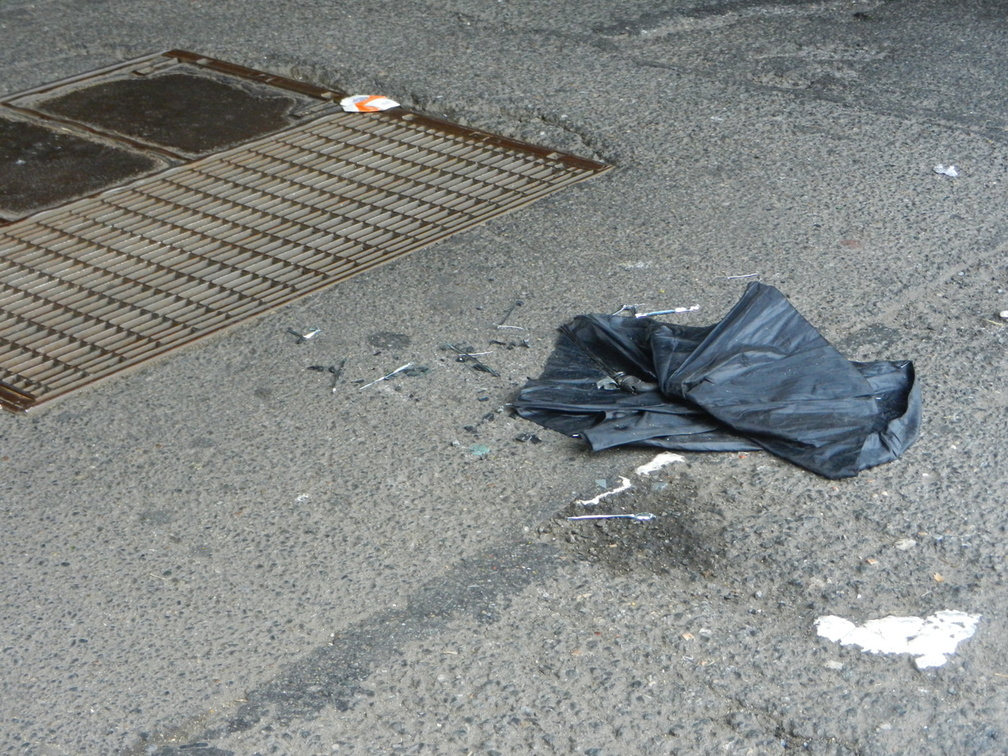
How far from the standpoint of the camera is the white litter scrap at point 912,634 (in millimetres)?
2168

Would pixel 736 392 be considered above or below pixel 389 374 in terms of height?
above

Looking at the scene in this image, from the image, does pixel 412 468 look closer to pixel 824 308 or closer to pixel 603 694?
pixel 603 694

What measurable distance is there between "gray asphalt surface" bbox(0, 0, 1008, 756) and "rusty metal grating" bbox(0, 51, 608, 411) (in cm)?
14

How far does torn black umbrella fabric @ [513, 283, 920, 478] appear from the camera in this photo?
274cm

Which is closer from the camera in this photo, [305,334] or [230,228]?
[305,334]

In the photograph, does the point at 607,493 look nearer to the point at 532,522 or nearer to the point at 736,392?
the point at 532,522

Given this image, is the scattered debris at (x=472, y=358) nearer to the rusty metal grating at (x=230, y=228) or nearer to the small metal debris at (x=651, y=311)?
the small metal debris at (x=651, y=311)

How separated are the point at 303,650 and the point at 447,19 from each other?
454cm

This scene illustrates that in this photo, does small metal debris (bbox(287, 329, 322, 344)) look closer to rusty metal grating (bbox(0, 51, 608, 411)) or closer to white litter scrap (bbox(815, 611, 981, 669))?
rusty metal grating (bbox(0, 51, 608, 411))

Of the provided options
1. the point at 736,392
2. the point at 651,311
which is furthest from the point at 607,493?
the point at 651,311

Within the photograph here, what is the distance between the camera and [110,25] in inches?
238

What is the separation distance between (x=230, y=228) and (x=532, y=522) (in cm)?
188

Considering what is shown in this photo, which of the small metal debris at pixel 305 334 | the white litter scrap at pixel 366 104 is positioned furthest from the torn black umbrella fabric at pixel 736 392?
the white litter scrap at pixel 366 104

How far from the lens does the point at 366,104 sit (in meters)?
4.94
